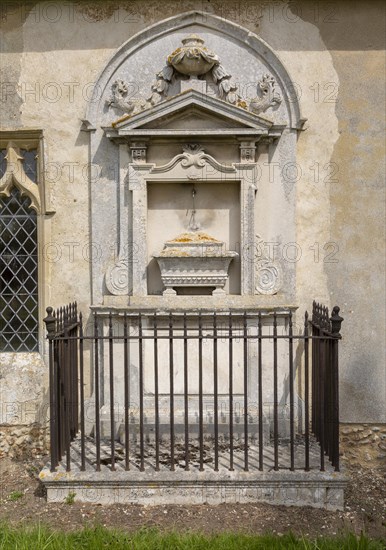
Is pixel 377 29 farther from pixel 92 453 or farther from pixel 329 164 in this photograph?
pixel 92 453

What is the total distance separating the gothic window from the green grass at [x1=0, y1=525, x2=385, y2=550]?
2.65 m

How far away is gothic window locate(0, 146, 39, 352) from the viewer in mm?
6008

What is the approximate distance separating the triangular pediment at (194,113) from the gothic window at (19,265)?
4.41 feet

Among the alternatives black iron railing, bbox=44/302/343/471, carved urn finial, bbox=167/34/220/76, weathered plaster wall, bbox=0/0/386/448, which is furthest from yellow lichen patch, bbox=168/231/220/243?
carved urn finial, bbox=167/34/220/76

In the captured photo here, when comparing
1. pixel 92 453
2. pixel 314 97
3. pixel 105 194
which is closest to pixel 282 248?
pixel 314 97

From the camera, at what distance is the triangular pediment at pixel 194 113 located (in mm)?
5457

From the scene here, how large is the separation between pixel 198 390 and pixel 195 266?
52.7 inches

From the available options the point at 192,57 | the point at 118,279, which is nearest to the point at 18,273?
the point at 118,279

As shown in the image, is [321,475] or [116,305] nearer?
[321,475]

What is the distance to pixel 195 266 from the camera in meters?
5.60

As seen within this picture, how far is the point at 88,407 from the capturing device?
5.68 meters

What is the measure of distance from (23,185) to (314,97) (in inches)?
135

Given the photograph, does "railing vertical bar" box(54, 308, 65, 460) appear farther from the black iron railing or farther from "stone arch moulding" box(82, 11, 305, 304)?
"stone arch moulding" box(82, 11, 305, 304)

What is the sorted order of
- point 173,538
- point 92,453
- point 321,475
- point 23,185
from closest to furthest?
point 173,538, point 321,475, point 92,453, point 23,185
